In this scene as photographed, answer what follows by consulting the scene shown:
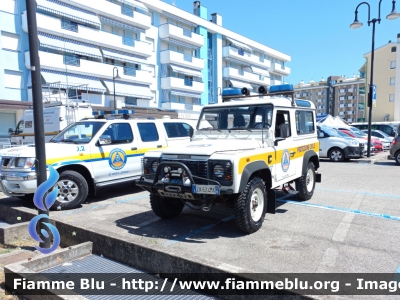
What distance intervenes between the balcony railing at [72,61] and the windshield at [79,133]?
22.1 m

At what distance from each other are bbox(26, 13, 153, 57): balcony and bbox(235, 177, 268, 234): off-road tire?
25.0 meters

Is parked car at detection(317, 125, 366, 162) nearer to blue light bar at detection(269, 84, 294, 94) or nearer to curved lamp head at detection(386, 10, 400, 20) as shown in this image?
curved lamp head at detection(386, 10, 400, 20)

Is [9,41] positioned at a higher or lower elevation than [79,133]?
higher

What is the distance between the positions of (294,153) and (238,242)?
2431 millimetres

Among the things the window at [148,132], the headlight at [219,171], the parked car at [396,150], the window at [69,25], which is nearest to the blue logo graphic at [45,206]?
the headlight at [219,171]

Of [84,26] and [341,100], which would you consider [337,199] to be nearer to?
[84,26]

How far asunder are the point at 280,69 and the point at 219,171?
188 feet

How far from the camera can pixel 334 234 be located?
4969 millimetres

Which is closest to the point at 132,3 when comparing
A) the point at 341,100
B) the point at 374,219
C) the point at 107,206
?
the point at 107,206

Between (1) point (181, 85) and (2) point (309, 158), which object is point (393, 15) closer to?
(2) point (309, 158)

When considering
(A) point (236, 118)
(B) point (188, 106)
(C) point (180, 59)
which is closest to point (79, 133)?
(A) point (236, 118)

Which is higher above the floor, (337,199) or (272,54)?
(272,54)

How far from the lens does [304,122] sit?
22.8ft

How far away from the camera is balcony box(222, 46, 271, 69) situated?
44931mm
